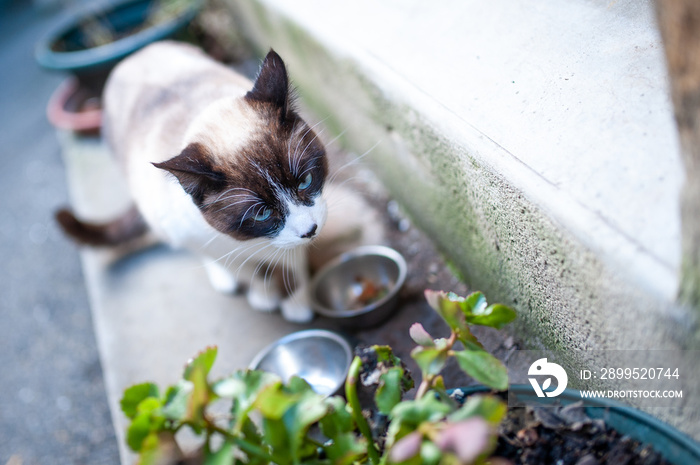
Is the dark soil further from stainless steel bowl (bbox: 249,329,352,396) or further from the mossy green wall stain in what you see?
stainless steel bowl (bbox: 249,329,352,396)

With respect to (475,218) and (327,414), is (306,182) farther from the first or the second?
(327,414)

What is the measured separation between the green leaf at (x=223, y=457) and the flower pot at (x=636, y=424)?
0.52m

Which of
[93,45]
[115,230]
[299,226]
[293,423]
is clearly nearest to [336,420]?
[293,423]

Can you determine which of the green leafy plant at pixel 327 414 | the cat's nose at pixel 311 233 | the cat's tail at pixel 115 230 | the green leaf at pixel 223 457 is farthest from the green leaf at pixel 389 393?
the cat's tail at pixel 115 230

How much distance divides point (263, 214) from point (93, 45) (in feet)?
9.14

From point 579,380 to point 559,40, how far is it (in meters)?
0.82

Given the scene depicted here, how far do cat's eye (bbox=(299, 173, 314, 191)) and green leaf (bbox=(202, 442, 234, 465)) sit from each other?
2.57ft

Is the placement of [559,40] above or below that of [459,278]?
above

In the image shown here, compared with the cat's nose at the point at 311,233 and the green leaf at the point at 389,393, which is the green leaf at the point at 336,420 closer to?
the green leaf at the point at 389,393

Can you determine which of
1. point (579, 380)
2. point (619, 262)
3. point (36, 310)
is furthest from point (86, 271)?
point (619, 262)

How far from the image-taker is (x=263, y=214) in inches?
54.9

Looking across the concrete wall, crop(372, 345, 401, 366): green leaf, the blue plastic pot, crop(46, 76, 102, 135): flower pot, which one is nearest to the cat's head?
the concrete wall

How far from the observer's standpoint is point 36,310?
2.54m

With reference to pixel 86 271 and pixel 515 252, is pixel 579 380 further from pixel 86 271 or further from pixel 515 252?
pixel 86 271
